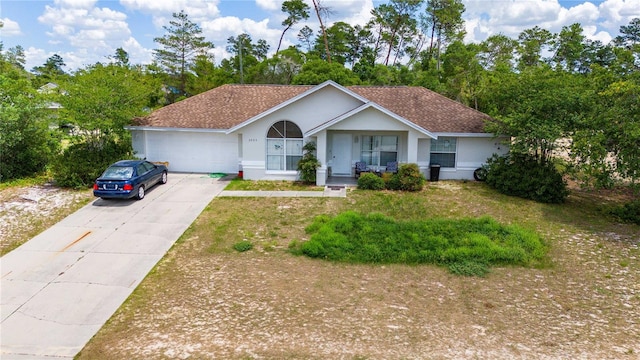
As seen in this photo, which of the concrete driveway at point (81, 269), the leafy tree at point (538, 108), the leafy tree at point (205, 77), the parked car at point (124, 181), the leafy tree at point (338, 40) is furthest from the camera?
the leafy tree at point (338, 40)

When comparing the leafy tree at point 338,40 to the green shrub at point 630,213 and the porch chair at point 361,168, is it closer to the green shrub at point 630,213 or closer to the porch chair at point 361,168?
the porch chair at point 361,168

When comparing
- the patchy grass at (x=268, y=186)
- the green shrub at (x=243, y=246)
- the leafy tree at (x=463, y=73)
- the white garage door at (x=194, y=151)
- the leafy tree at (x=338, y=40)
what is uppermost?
the leafy tree at (x=338, y=40)

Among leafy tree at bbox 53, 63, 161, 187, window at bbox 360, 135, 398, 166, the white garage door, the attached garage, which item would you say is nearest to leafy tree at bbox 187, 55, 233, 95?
leafy tree at bbox 53, 63, 161, 187

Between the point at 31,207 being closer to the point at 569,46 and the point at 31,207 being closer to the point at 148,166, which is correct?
the point at 148,166

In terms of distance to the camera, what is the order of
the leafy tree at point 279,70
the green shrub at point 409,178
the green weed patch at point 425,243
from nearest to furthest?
the green weed patch at point 425,243, the green shrub at point 409,178, the leafy tree at point 279,70

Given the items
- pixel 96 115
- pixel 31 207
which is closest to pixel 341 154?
pixel 96 115

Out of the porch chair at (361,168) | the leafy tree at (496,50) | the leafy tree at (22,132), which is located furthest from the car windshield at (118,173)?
the leafy tree at (496,50)

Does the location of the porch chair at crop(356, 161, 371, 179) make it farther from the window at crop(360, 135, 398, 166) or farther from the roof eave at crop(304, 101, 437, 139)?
the roof eave at crop(304, 101, 437, 139)
